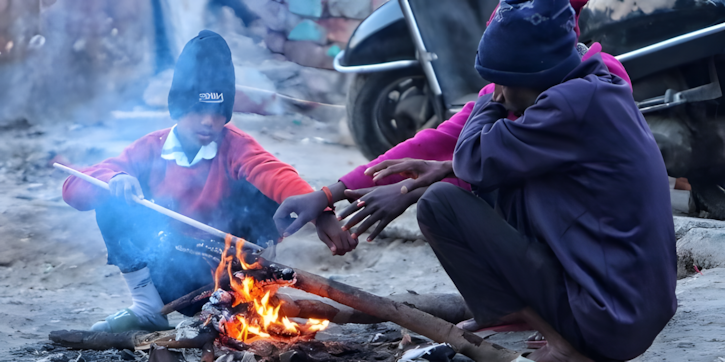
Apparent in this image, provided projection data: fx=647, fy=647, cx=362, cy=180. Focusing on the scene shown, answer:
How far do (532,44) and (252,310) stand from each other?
143 cm

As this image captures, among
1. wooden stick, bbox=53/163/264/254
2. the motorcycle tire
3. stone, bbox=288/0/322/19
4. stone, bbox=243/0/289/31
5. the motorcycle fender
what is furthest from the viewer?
stone, bbox=288/0/322/19

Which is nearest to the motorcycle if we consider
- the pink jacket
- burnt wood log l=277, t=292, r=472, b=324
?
the pink jacket

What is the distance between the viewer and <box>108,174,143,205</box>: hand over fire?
108 inches

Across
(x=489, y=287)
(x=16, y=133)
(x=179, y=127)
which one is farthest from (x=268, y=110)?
(x=489, y=287)

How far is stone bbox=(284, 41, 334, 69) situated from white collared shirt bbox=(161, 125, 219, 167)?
713cm

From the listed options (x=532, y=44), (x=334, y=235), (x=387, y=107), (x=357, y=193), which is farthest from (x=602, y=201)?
(x=387, y=107)

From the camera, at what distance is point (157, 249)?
3.09 m

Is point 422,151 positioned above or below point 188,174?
above

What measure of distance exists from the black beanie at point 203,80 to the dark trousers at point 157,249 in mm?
514

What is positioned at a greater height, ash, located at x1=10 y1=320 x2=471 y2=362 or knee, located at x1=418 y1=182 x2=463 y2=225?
knee, located at x1=418 y1=182 x2=463 y2=225

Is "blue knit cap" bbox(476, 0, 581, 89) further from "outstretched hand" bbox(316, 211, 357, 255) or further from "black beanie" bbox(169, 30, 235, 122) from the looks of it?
"black beanie" bbox(169, 30, 235, 122)

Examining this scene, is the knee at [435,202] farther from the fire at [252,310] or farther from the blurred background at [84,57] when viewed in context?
the blurred background at [84,57]

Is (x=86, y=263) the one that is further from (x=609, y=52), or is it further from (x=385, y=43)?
(x=609, y=52)

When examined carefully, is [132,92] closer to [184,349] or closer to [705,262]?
[184,349]
